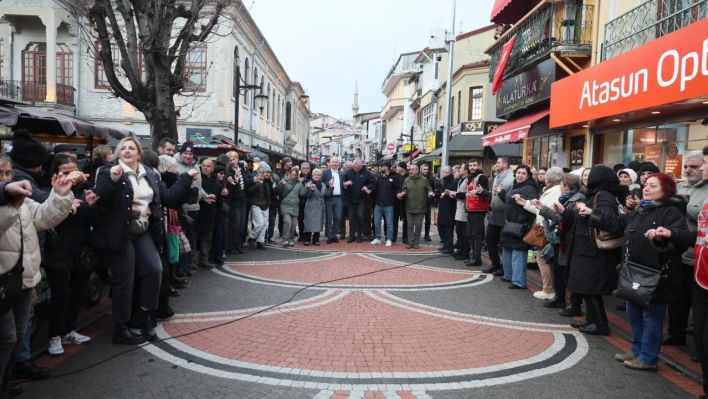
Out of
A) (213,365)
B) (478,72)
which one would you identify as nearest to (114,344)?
(213,365)

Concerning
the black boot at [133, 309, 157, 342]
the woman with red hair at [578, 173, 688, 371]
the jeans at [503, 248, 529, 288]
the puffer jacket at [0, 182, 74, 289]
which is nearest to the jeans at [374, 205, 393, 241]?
the jeans at [503, 248, 529, 288]

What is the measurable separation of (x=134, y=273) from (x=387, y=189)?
7.67 m

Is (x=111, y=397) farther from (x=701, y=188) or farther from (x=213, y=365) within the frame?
(x=701, y=188)

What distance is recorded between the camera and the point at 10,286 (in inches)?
124

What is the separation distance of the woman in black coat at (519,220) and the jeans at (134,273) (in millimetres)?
5074

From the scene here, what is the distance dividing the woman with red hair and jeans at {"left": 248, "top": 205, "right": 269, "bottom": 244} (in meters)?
7.65

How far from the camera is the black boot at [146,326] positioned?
4.85 m

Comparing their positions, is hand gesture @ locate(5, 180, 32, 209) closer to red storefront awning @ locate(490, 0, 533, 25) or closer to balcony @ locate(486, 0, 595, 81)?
balcony @ locate(486, 0, 595, 81)

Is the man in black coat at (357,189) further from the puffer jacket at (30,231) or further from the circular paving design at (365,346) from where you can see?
the puffer jacket at (30,231)

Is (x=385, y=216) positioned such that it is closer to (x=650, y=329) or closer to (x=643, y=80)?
(x=643, y=80)

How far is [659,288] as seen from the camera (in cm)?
418

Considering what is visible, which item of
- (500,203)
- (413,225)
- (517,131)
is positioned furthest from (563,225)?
(517,131)

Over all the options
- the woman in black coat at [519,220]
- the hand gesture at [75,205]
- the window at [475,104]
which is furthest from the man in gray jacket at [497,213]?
the window at [475,104]

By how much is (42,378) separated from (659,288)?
5.43m
